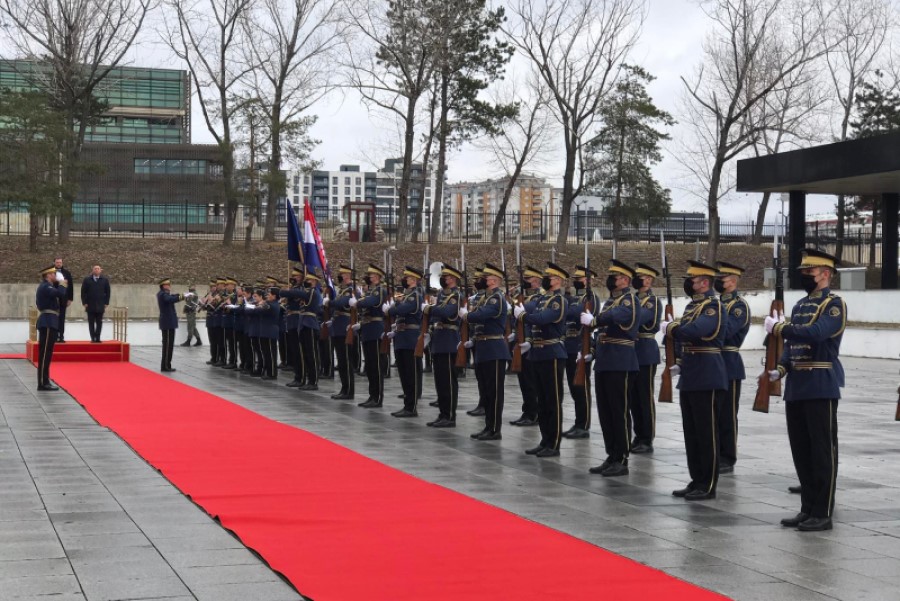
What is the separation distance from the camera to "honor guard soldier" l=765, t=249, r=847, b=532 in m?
7.58

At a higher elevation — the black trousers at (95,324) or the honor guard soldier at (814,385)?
the honor guard soldier at (814,385)

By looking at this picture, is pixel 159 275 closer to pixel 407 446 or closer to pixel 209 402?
pixel 209 402

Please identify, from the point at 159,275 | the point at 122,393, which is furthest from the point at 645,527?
the point at 159,275

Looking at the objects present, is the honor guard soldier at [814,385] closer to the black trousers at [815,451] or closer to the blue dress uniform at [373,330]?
the black trousers at [815,451]

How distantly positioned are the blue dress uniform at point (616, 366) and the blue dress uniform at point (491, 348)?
6.11 ft

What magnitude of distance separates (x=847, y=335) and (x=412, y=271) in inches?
593

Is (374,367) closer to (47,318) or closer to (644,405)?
(644,405)

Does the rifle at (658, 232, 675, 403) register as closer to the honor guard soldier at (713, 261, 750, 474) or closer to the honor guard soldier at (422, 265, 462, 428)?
the honor guard soldier at (713, 261, 750, 474)

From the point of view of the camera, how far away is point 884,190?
111 ft

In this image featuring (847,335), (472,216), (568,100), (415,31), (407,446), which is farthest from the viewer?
(472,216)

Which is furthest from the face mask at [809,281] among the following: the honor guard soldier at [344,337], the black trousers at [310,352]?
the black trousers at [310,352]

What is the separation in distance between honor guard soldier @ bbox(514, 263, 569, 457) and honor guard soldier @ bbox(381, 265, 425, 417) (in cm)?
272

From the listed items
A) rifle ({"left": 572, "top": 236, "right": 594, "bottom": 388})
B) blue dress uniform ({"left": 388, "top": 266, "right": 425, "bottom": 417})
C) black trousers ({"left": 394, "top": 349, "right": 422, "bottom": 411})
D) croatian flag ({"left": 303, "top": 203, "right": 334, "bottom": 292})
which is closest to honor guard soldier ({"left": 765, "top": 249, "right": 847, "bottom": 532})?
rifle ({"left": 572, "top": 236, "right": 594, "bottom": 388})

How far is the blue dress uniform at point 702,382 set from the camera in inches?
340
